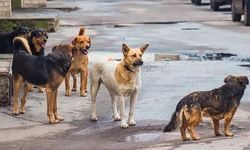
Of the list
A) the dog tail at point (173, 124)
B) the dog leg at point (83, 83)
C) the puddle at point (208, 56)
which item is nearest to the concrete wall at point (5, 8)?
the puddle at point (208, 56)

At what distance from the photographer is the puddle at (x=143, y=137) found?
Result: 8508mm

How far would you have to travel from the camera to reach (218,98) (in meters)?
8.13

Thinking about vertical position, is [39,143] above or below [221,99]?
below

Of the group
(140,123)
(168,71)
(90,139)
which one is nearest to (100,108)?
(140,123)

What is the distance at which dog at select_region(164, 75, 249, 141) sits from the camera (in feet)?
26.3

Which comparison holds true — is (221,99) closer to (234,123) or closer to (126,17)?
(234,123)

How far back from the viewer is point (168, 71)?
46.3 ft

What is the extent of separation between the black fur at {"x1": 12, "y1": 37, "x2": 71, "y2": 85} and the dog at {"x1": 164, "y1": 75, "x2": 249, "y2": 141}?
80.1 inches

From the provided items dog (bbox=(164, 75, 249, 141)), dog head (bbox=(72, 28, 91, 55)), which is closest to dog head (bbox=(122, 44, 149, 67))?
dog (bbox=(164, 75, 249, 141))

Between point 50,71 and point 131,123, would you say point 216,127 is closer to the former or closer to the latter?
point 131,123

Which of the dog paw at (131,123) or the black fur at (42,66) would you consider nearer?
the dog paw at (131,123)

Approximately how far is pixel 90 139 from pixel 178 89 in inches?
140

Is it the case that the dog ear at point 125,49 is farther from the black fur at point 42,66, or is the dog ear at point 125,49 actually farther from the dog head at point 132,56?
the black fur at point 42,66

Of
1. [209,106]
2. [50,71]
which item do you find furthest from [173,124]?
[50,71]
